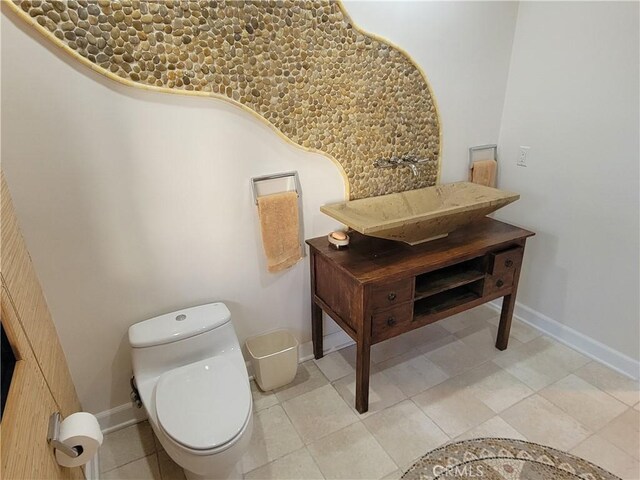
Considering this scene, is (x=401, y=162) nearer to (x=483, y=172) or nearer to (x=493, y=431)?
(x=483, y=172)

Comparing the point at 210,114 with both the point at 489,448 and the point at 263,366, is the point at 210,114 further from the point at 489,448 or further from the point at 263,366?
the point at 489,448

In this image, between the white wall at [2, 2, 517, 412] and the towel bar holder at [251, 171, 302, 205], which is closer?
the white wall at [2, 2, 517, 412]

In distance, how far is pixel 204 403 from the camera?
4.81 feet

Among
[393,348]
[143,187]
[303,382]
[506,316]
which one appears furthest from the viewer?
[393,348]

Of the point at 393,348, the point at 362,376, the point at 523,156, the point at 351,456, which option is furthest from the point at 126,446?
the point at 523,156

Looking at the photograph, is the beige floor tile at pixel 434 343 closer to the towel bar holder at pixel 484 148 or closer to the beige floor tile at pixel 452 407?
the beige floor tile at pixel 452 407

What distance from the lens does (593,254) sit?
2164 mm

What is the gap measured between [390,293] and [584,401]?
122 cm

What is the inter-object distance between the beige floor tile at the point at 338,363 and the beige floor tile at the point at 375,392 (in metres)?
0.05

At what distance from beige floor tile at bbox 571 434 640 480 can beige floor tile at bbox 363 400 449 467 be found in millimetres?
598

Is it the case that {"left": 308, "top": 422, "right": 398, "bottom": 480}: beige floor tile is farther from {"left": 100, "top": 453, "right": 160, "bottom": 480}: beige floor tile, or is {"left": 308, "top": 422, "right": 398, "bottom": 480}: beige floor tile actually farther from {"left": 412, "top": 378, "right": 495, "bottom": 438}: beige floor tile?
{"left": 100, "top": 453, "right": 160, "bottom": 480}: beige floor tile

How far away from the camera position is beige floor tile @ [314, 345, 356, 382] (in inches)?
86.4

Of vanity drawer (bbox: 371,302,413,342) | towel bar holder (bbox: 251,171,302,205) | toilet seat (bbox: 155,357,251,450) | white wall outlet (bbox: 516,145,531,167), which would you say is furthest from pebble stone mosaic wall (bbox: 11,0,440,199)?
toilet seat (bbox: 155,357,251,450)

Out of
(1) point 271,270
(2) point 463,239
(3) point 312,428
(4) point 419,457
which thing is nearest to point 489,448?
(4) point 419,457
